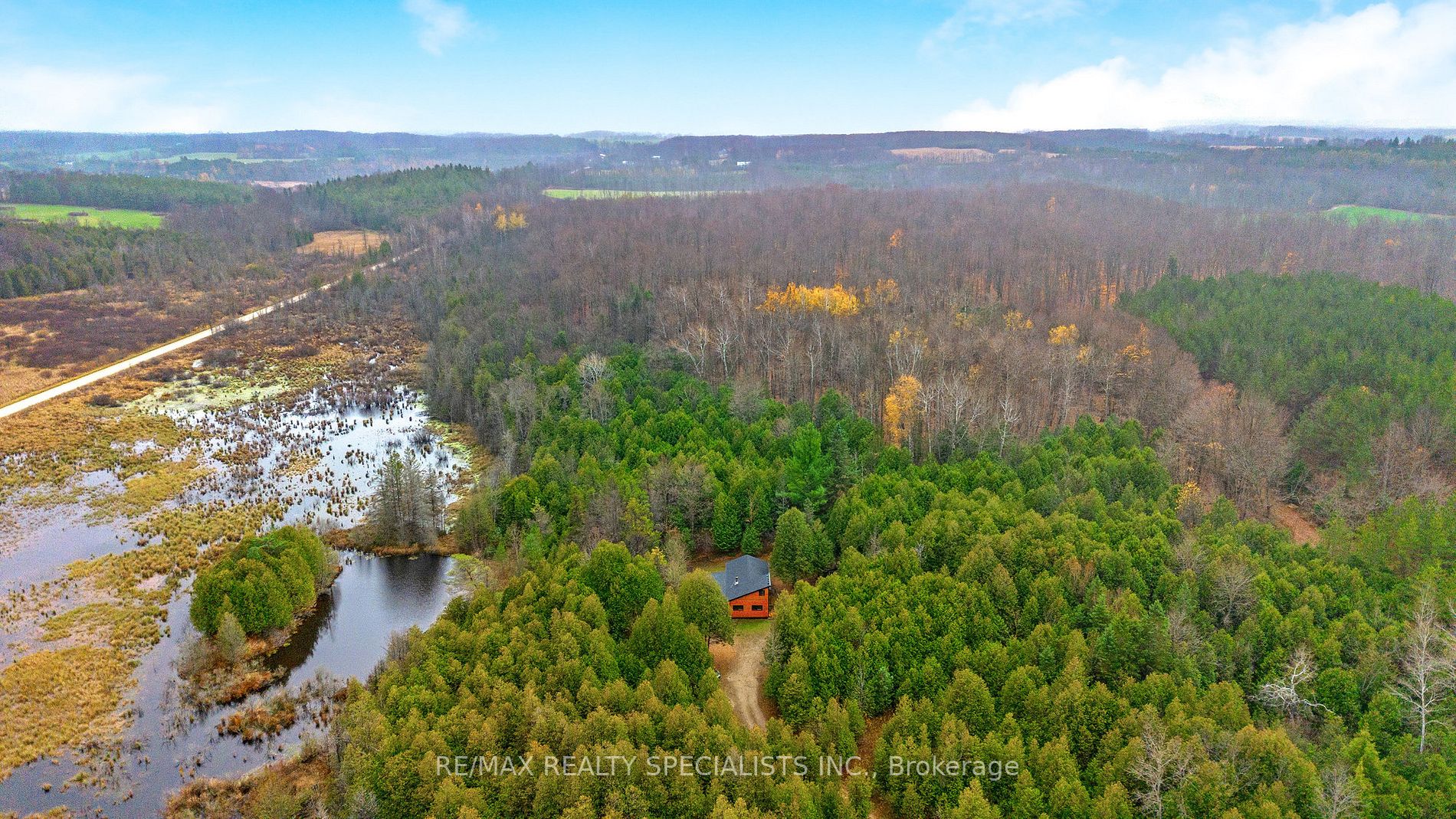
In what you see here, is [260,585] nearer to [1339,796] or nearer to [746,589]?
[746,589]

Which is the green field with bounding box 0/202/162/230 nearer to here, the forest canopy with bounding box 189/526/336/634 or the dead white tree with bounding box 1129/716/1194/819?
the forest canopy with bounding box 189/526/336/634

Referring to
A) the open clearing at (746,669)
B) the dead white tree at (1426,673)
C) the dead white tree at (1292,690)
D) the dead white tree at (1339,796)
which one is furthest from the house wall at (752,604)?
the dead white tree at (1426,673)

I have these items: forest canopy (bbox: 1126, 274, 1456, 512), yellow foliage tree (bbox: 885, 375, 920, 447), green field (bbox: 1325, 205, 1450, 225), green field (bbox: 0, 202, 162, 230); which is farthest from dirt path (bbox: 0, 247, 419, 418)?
green field (bbox: 1325, 205, 1450, 225)

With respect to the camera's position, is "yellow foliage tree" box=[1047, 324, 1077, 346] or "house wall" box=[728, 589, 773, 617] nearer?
"house wall" box=[728, 589, 773, 617]

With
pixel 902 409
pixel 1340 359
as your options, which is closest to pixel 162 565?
pixel 902 409

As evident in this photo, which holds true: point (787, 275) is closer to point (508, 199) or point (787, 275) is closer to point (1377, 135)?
point (508, 199)

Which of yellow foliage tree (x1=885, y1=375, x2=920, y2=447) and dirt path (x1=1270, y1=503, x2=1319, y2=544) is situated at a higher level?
yellow foliage tree (x1=885, y1=375, x2=920, y2=447)
